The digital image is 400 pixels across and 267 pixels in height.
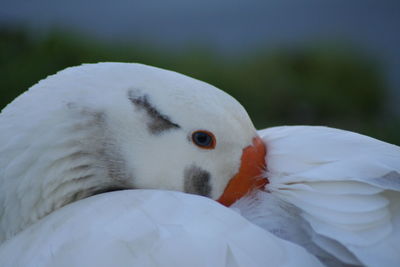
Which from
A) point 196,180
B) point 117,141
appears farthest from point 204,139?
point 117,141

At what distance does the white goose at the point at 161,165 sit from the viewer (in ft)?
5.80

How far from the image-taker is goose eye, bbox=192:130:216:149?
211 cm

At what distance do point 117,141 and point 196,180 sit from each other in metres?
0.33

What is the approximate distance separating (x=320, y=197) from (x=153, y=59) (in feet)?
15.1

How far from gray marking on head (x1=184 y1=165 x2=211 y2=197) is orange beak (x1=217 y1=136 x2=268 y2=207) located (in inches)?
3.2

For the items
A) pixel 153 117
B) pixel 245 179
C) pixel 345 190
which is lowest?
pixel 245 179

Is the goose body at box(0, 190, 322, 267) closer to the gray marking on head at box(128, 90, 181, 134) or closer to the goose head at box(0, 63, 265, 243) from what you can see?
the goose head at box(0, 63, 265, 243)

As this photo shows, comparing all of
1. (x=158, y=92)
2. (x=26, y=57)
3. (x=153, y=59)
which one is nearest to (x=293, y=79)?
(x=153, y=59)

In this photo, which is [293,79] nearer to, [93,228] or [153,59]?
[153,59]

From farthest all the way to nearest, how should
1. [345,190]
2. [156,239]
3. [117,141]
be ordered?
[117,141]
[345,190]
[156,239]

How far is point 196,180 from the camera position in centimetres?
212

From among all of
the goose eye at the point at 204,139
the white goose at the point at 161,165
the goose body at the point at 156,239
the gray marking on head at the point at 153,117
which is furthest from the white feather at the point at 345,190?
the gray marking on head at the point at 153,117

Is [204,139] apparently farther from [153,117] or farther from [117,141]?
[117,141]

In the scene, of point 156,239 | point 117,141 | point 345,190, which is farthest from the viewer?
point 117,141
